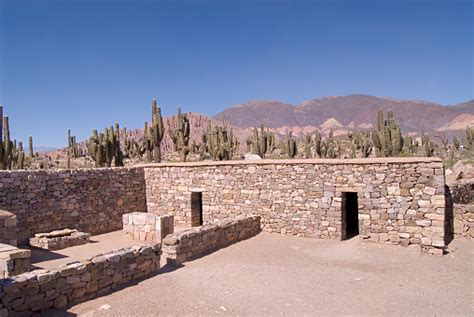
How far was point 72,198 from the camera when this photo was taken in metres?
13.1

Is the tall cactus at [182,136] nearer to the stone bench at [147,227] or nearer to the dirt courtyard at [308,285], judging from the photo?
the stone bench at [147,227]

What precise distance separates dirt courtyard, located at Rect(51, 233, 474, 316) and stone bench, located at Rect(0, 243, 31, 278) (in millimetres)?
2285

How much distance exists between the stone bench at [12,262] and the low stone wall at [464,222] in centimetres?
1121

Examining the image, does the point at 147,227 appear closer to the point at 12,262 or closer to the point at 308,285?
the point at 12,262

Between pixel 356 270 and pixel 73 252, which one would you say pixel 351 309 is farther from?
pixel 73 252

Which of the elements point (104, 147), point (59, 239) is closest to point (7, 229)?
point (59, 239)

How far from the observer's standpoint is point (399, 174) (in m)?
10.1

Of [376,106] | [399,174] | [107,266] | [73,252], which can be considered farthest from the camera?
[376,106]

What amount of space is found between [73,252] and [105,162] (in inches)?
437

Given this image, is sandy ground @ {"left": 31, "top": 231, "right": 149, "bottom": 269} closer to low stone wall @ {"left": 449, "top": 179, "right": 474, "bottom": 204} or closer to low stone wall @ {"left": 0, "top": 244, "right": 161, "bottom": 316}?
low stone wall @ {"left": 0, "top": 244, "right": 161, "bottom": 316}

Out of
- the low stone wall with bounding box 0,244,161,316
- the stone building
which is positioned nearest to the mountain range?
the stone building

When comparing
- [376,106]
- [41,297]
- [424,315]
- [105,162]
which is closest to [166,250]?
[41,297]

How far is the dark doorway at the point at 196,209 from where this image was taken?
1441cm

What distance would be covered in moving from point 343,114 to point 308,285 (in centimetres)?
14520
